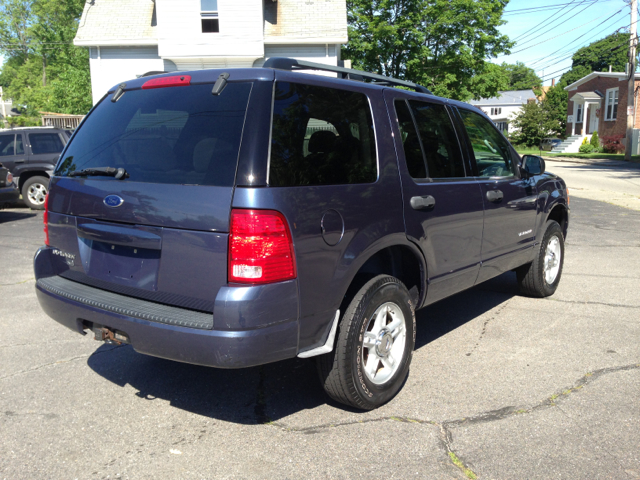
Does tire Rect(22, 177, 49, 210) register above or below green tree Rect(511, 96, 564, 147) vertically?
below

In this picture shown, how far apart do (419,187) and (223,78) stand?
4.99 ft

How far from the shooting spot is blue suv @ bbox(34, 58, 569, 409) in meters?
2.96

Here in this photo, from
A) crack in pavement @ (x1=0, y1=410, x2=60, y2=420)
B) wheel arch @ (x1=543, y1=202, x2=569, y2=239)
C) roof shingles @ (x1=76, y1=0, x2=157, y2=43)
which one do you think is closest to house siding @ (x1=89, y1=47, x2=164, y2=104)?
roof shingles @ (x1=76, y1=0, x2=157, y2=43)

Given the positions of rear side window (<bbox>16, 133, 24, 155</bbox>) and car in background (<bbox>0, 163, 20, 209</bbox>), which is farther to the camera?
rear side window (<bbox>16, 133, 24, 155</bbox>)

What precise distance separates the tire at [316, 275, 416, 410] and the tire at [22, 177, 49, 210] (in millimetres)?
12095

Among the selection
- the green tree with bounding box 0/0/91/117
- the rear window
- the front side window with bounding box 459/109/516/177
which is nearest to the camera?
the rear window

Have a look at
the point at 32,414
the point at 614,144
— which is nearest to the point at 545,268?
the point at 32,414

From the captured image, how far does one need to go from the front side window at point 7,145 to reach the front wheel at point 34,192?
784 millimetres

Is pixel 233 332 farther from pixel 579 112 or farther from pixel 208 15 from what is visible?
pixel 579 112

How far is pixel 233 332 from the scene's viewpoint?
9.57 ft

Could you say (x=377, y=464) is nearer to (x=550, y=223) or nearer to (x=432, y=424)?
(x=432, y=424)

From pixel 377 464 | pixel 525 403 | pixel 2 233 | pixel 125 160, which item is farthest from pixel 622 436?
pixel 2 233

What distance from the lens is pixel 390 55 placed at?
114 ft

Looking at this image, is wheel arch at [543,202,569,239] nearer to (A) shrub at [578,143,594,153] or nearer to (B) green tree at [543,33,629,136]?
(A) shrub at [578,143,594,153]
